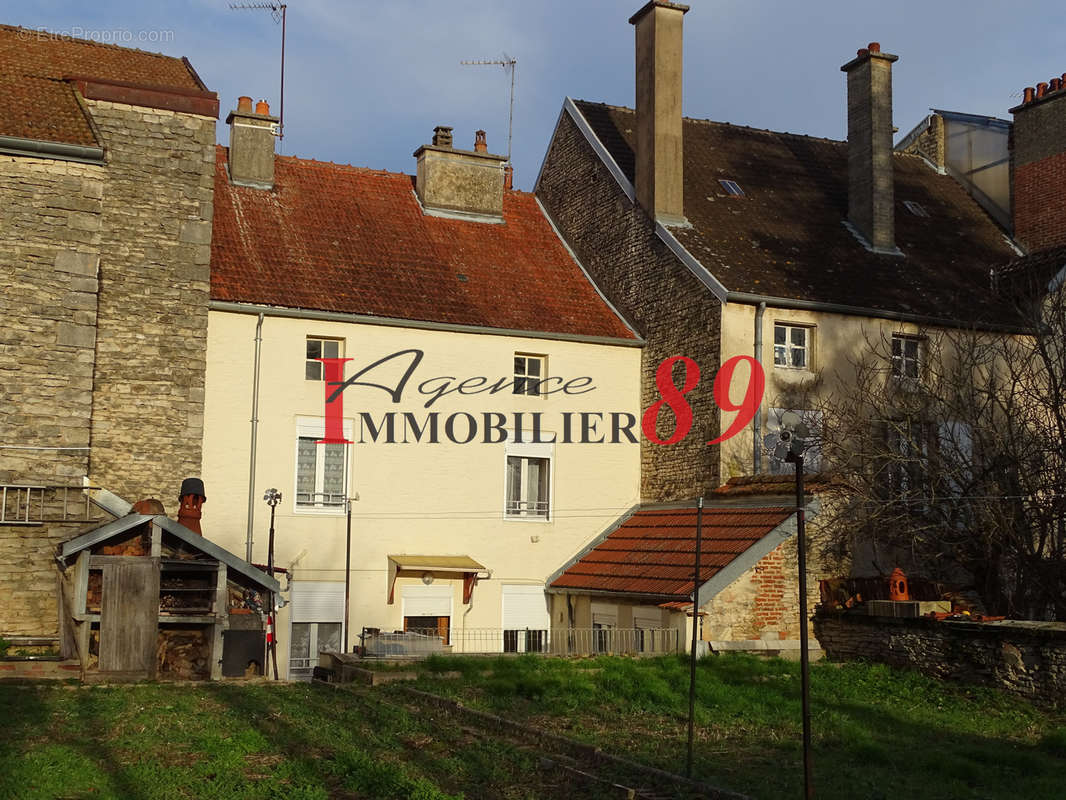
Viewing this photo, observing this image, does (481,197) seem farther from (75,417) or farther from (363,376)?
(75,417)

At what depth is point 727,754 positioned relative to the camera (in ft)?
44.7

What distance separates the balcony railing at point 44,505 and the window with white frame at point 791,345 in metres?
12.6

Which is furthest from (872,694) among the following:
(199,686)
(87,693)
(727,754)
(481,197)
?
(481,197)

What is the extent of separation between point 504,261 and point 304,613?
8.81m

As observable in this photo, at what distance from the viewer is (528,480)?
26.2m

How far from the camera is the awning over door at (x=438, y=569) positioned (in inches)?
952

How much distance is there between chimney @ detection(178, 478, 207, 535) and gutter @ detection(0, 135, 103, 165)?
5.75 meters

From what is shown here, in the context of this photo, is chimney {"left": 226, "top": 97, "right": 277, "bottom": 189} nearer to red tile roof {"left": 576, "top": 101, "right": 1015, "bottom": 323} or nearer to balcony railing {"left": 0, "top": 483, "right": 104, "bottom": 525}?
red tile roof {"left": 576, "top": 101, "right": 1015, "bottom": 323}

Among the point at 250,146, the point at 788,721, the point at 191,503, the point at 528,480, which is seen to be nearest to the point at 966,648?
the point at 788,721

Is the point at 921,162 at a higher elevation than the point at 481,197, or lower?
higher

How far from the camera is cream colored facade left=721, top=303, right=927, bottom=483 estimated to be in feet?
79.8

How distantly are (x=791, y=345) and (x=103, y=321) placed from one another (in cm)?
1265

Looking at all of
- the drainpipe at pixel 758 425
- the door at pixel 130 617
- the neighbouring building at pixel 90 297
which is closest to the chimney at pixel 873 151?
the drainpipe at pixel 758 425

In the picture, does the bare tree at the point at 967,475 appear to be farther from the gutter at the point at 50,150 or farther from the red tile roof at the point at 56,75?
the red tile roof at the point at 56,75
